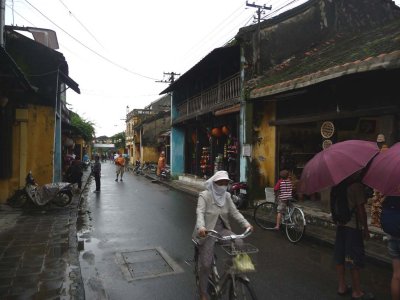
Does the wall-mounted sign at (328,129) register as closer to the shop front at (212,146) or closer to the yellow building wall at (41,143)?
the shop front at (212,146)

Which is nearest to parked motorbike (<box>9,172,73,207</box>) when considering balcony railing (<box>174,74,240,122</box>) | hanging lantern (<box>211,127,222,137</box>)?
hanging lantern (<box>211,127,222,137</box>)

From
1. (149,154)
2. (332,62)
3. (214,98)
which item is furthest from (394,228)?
(149,154)

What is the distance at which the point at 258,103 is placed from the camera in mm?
12680

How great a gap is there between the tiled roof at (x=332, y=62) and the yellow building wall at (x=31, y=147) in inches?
311

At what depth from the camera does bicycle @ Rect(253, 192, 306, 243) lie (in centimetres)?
812

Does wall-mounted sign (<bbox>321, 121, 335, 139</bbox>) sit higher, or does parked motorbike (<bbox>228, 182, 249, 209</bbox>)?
wall-mounted sign (<bbox>321, 121, 335, 139</bbox>)

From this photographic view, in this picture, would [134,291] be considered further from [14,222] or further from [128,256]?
[14,222]

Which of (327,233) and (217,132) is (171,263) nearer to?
(327,233)

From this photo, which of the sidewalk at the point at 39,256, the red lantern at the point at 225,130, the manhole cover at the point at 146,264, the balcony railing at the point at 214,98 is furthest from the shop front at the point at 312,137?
the sidewalk at the point at 39,256

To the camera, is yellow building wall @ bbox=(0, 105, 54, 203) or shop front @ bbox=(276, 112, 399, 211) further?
yellow building wall @ bbox=(0, 105, 54, 203)

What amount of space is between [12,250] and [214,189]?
15.6 feet

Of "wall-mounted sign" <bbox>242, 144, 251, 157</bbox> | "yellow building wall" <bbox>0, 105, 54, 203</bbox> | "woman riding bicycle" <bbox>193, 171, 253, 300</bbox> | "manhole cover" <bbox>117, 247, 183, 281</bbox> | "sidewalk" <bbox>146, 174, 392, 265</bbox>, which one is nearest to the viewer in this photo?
"woman riding bicycle" <bbox>193, 171, 253, 300</bbox>

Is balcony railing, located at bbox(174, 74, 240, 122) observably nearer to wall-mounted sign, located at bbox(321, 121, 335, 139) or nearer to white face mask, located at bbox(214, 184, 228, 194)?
wall-mounted sign, located at bbox(321, 121, 335, 139)

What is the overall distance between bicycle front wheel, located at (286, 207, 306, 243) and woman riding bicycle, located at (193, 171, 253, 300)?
391 centimetres
